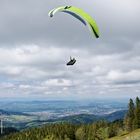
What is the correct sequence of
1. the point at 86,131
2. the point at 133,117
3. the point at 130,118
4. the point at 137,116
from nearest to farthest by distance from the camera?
the point at 137,116 < the point at 133,117 < the point at 130,118 < the point at 86,131

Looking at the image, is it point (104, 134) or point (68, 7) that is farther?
point (104, 134)

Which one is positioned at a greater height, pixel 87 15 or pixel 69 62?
pixel 87 15

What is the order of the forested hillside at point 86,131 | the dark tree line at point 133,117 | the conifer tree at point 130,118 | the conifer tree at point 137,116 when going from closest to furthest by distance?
the conifer tree at point 137,116 → the dark tree line at point 133,117 → the conifer tree at point 130,118 → the forested hillside at point 86,131

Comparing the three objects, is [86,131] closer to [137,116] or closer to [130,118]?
[130,118]

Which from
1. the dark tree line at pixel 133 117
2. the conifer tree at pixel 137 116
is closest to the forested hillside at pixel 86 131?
the dark tree line at pixel 133 117

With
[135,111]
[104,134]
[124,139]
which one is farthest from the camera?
[104,134]

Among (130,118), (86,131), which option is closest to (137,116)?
(130,118)

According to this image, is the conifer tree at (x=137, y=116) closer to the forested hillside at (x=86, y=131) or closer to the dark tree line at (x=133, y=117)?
the dark tree line at (x=133, y=117)

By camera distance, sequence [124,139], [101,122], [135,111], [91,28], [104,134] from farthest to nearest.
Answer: [101,122] → [104,134] → [135,111] → [124,139] → [91,28]

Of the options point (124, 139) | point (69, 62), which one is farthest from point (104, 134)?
point (69, 62)

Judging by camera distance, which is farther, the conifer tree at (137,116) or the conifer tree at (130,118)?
the conifer tree at (130,118)

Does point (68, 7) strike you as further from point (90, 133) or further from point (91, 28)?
point (90, 133)
